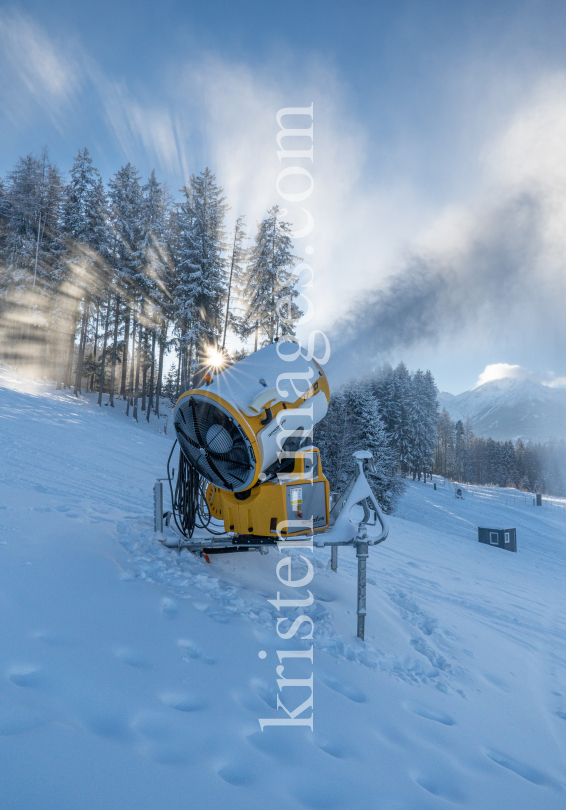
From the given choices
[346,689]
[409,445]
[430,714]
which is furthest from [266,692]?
[409,445]

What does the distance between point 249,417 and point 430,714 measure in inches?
104

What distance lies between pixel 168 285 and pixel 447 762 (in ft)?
85.1

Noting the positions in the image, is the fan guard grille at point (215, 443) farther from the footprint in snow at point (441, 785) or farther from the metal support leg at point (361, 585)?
the footprint in snow at point (441, 785)

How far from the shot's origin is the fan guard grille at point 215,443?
3.59 m

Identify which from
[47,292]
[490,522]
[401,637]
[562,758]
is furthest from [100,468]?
[490,522]

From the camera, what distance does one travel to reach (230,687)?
2.36 metres

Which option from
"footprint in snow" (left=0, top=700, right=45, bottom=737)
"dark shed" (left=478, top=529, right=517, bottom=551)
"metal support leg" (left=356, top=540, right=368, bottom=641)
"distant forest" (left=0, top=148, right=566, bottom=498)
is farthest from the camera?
"distant forest" (left=0, top=148, right=566, bottom=498)

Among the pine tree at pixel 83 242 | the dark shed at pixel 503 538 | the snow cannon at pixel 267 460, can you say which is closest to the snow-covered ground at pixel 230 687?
the snow cannon at pixel 267 460

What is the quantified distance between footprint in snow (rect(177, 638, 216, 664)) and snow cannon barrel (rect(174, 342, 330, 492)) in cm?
137

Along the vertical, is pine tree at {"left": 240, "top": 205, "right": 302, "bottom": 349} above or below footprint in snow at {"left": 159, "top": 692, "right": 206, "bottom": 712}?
above

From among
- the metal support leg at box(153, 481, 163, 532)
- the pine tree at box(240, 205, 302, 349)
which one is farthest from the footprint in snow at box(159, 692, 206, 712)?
the pine tree at box(240, 205, 302, 349)

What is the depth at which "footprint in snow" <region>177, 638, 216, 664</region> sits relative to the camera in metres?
2.55

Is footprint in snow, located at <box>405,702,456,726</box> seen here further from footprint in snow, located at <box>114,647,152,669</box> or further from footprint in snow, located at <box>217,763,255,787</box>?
footprint in snow, located at <box>114,647,152,669</box>

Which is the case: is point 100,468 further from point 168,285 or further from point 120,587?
point 168,285
